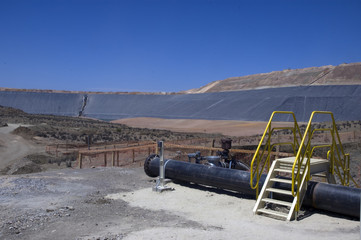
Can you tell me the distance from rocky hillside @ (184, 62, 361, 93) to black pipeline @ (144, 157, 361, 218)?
6836cm

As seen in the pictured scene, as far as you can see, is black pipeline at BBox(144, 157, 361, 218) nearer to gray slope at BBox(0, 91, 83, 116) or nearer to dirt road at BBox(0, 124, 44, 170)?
dirt road at BBox(0, 124, 44, 170)

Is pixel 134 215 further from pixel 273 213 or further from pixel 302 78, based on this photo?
pixel 302 78

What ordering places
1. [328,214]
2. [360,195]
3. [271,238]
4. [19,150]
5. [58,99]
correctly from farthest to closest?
1. [58,99]
2. [19,150]
3. [328,214]
4. [360,195]
5. [271,238]

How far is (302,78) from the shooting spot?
8431cm

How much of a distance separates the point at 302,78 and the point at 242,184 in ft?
265

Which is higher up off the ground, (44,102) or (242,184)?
(44,102)

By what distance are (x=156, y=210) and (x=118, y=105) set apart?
304ft

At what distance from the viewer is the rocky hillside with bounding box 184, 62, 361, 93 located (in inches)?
2936

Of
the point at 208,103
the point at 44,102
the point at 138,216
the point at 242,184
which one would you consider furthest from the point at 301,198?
the point at 44,102

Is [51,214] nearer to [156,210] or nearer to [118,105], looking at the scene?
[156,210]

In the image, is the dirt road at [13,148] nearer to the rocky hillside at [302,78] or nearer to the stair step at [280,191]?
the stair step at [280,191]

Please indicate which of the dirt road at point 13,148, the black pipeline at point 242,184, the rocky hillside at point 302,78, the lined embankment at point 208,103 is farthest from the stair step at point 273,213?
the rocky hillside at point 302,78

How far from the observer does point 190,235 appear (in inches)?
246

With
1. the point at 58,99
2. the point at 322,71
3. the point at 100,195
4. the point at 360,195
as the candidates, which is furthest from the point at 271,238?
the point at 58,99
